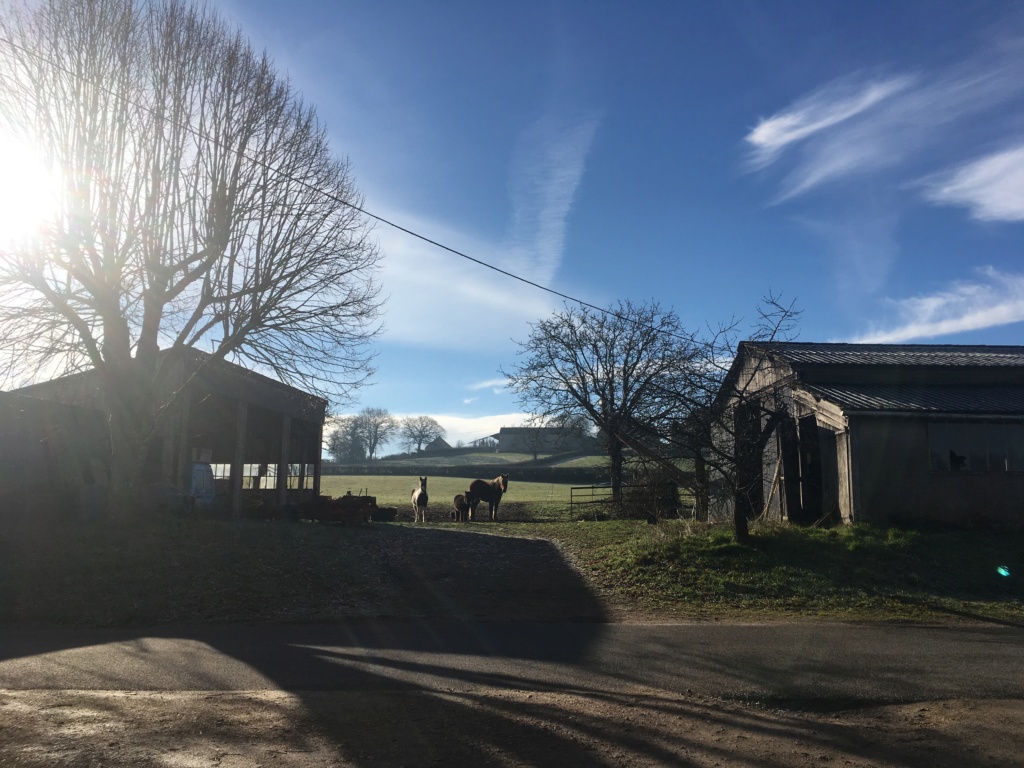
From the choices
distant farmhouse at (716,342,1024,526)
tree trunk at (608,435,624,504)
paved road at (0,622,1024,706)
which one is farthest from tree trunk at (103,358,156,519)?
tree trunk at (608,435,624,504)

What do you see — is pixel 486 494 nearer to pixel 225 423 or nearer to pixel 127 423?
Result: pixel 225 423

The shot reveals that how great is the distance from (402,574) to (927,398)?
13832 mm

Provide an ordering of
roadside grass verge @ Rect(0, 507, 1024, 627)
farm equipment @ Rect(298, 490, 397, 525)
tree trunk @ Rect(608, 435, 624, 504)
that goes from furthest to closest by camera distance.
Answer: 1. tree trunk @ Rect(608, 435, 624, 504)
2. farm equipment @ Rect(298, 490, 397, 525)
3. roadside grass verge @ Rect(0, 507, 1024, 627)

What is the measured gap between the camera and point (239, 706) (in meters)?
6.42

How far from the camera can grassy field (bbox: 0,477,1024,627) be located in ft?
38.2

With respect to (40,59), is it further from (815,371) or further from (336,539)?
(815,371)

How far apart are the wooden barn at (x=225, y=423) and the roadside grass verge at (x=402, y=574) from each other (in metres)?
3.33

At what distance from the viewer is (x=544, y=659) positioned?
8.33 m

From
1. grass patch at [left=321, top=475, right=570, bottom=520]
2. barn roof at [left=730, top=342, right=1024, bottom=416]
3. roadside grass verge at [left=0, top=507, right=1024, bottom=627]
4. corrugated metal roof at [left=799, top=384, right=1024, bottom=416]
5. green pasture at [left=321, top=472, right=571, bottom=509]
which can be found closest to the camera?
roadside grass verge at [left=0, top=507, right=1024, bottom=627]

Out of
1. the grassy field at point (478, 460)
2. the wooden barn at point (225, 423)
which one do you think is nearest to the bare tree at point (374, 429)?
the grassy field at point (478, 460)

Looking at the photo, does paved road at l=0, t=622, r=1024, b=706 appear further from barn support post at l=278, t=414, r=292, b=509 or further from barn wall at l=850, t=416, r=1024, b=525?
barn support post at l=278, t=414, r=292, b=509

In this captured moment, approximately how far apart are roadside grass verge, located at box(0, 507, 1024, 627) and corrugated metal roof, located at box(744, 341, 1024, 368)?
19.8 feet

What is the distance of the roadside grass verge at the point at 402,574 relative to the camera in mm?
11602

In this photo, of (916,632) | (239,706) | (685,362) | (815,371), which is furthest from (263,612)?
(815,371)
